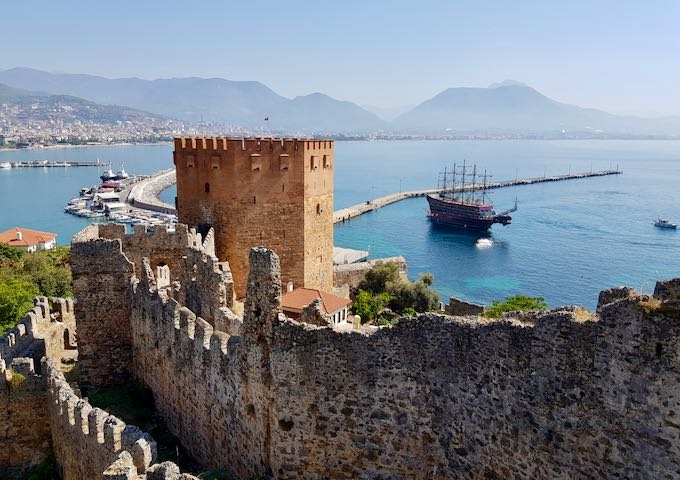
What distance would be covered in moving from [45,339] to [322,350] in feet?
40.2

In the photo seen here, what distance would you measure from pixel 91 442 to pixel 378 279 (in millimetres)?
29710

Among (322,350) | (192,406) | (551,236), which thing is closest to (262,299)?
(322,350)

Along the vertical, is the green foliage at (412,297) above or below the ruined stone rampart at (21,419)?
below

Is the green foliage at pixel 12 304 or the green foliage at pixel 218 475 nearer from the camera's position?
the green foliage at pixel 218 475

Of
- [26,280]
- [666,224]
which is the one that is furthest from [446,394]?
[666,224]

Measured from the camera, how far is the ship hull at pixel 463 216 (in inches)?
3497

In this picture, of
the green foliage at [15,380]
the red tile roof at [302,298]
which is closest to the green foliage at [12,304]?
the green foliage at [15,380]

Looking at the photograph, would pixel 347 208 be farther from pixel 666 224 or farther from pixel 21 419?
pixel 21 419

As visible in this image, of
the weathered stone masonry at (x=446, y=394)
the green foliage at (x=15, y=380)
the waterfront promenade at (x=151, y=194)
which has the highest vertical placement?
the weathered stone masonry at (x=446, y=394)

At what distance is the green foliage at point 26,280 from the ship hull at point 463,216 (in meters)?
60.8

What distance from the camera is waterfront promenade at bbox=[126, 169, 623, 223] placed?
103 meters

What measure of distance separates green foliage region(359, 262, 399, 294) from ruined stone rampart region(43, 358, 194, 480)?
26757mm

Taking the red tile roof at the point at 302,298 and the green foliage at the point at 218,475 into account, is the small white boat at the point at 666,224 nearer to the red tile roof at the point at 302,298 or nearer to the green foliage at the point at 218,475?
the red tile roof at the point at 302,298

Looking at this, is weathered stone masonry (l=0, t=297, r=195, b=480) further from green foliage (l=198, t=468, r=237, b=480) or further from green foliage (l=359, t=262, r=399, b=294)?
green foliage (l=359, t=262, r=399, b=294)
